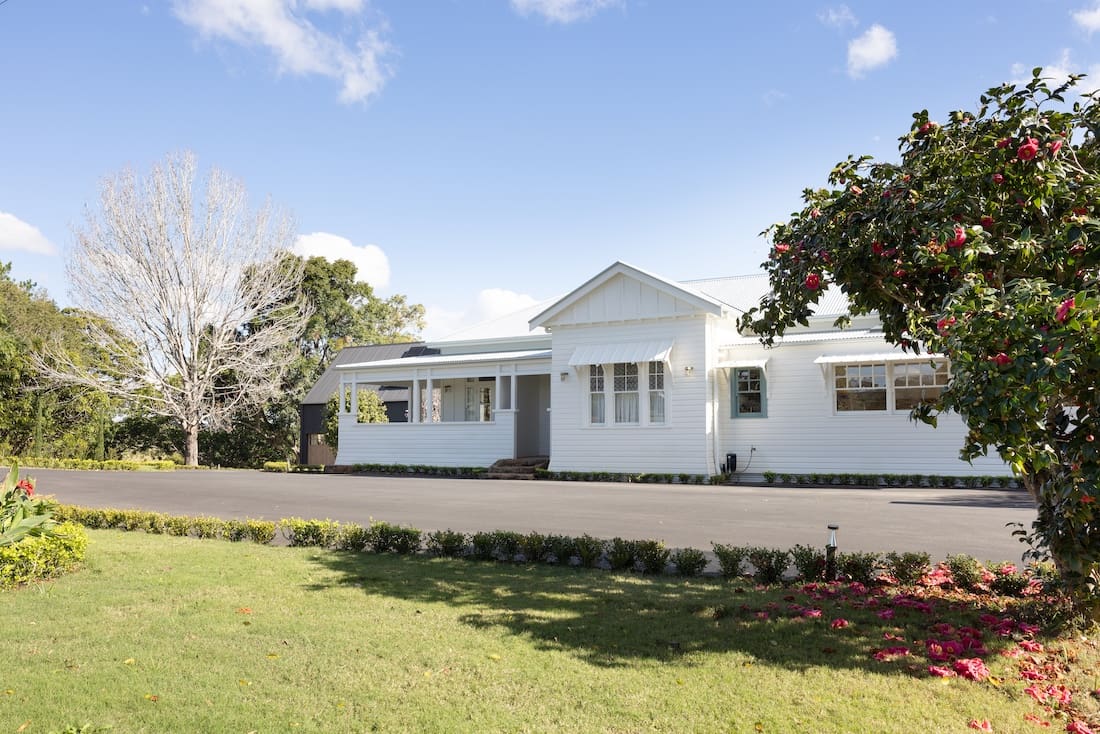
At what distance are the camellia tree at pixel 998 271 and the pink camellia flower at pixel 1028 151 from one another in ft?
0.04

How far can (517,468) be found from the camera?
21750 millimetres

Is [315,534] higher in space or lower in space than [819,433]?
lower

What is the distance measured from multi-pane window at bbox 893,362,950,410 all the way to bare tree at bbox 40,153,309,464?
22167 millimetres

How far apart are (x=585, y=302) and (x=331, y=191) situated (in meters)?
7.38

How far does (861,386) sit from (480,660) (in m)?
16.0

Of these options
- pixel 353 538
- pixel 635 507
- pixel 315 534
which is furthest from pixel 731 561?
pixel 635 507

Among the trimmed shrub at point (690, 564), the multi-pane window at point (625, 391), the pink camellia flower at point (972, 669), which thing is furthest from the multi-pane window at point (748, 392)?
the pink camellia flower at point (972, 669)

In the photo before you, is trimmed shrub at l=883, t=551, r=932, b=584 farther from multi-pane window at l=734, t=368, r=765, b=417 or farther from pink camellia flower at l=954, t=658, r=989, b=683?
multi-pane window at l=734, t=368, r=765, b=417

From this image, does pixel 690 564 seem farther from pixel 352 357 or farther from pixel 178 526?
pixel 352 357

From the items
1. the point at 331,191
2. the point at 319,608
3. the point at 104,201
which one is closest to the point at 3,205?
the point at 331,191

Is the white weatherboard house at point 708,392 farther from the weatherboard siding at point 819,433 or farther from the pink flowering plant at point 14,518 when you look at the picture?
the pink flowering plant at point 14,518

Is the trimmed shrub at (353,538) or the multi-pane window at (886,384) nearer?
the trimmed shrub at (353,538)

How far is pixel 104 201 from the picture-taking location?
87.9 feet

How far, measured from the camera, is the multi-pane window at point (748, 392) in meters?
19.5
